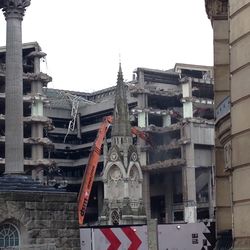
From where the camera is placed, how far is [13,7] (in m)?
34.2

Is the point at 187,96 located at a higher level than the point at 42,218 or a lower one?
higher

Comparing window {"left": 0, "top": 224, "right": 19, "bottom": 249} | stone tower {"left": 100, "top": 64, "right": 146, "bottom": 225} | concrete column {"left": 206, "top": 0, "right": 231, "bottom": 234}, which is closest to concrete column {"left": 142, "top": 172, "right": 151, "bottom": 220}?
→ stone tower {"left": 100, "top": 64, "right": 146, "bottom": 225}

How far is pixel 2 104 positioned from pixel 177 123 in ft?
89.7

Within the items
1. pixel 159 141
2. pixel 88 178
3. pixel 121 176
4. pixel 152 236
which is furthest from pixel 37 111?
pixel 152 236

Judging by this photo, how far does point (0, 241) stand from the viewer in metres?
29.4

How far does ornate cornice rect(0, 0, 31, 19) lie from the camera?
3412cm

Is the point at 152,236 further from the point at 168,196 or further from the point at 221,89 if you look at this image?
the point at 168,196

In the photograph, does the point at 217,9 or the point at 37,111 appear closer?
the point at 217,9

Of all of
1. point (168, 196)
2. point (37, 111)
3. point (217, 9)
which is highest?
point (37, 111)

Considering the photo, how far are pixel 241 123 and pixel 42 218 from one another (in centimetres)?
2016

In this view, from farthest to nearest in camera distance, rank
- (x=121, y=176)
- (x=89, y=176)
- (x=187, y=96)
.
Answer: (x=187, y=96) < (x=121, y=176) < (x=89, y=176)

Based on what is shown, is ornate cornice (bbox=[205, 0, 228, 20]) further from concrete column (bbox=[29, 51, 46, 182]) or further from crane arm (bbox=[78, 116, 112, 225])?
concrete column (bbox=[29, 51, 46, 182])

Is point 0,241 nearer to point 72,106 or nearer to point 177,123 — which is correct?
point 177,123

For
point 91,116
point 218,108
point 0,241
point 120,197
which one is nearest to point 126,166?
point 120,197
